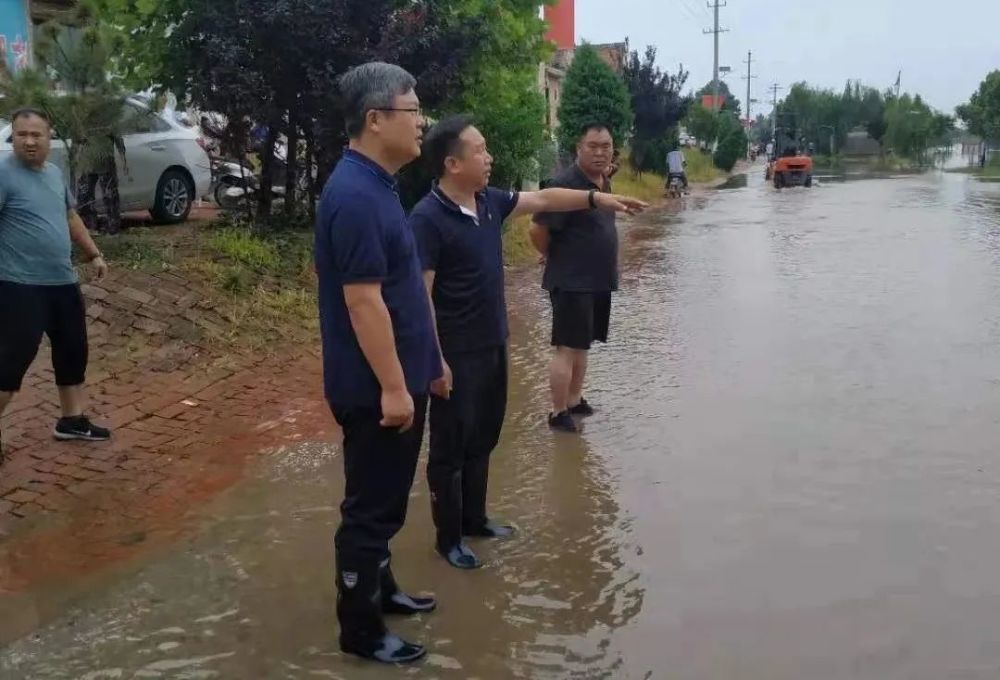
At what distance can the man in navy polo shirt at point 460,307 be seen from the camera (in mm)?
3816

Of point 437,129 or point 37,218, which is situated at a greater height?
point 437,129

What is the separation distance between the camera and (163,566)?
3.99 metres

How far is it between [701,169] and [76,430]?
3965cm

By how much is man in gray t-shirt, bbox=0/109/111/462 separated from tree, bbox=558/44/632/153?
21896mm

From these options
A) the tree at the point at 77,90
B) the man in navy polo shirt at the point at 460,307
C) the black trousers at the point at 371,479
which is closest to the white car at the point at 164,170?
the tree at the point at 77,90

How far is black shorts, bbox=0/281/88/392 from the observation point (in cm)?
477

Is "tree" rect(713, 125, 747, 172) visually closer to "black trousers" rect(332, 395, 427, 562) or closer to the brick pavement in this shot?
the brick pavement

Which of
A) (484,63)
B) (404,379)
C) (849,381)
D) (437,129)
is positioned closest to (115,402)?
(437,129)

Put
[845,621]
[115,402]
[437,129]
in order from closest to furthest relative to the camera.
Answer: [845,621] < [437,129] < [115,402]

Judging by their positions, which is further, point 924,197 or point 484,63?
point 924,197

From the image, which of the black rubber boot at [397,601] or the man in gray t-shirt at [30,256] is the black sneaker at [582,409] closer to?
the black rubber boot at [397,601]

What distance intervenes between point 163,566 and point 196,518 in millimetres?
535

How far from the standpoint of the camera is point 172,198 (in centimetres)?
1067

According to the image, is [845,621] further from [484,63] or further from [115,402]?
[484,63]
